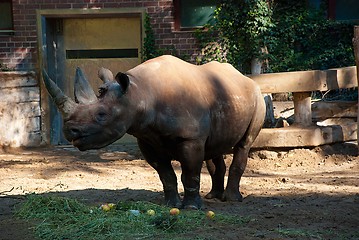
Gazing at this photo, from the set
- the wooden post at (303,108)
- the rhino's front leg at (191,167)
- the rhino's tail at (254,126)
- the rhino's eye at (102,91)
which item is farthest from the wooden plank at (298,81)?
the rhino's eye at (102,91)

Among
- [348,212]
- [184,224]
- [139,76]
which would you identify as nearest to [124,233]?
[184,224]

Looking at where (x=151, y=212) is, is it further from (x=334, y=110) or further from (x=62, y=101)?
(x=334, y=110)

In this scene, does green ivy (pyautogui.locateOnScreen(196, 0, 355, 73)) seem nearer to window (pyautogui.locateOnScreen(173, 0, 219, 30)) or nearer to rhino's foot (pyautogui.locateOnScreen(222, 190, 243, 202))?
window (pyautogui.locateOnScreen(173, 0, 219, 30))

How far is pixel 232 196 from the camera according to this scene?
7648mm

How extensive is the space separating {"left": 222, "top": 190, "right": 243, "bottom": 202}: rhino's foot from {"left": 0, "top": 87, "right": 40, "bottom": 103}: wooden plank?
24.6 feet

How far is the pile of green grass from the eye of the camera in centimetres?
549

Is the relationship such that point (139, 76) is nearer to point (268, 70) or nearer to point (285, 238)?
point (285, 238)

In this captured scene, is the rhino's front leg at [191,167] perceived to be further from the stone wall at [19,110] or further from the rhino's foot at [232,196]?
the stone wall at [19,110]

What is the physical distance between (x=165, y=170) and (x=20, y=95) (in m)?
7.91

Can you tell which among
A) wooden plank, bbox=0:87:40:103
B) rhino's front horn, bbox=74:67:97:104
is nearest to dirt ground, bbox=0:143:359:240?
wooden plank, bbox=0:87:40:103

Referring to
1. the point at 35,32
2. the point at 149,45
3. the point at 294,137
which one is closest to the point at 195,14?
the point at 149,45

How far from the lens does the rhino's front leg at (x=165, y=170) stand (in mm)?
6996

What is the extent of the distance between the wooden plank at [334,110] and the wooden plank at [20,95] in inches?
236

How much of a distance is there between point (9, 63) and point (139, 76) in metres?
9.29
